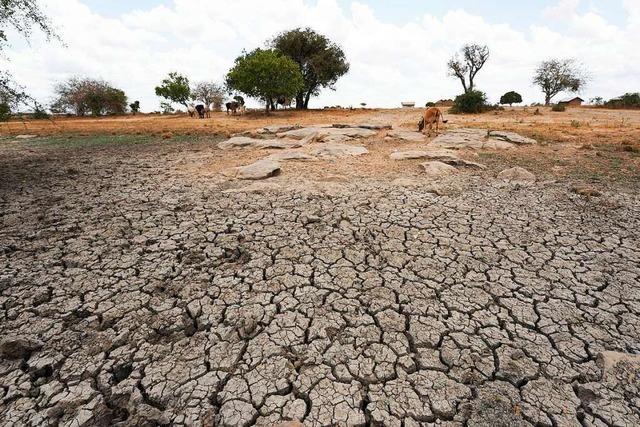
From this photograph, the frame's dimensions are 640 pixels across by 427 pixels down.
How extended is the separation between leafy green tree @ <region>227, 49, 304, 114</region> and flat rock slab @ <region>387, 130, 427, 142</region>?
12.3m

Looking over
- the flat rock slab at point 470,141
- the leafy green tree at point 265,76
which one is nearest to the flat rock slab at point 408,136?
the flat rock slab at point 470,141

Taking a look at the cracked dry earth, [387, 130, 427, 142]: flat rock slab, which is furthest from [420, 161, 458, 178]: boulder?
[387, 130, 427, 142]: flat rock slab

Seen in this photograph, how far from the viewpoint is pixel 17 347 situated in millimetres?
2682

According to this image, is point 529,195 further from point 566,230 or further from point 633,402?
point 633,402

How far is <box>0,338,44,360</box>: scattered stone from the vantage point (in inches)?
104

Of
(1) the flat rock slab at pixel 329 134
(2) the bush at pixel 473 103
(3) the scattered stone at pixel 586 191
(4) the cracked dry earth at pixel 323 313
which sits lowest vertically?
(4) the cracked dry earth at pixel 323 313

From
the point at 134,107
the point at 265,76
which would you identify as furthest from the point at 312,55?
the point at 134,107

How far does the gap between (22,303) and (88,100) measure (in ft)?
115

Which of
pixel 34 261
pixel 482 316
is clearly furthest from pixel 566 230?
pixel 34 261

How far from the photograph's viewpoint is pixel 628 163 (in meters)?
7.49

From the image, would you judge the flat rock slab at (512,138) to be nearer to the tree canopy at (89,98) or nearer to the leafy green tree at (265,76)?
the leafy green tree at (265,76)

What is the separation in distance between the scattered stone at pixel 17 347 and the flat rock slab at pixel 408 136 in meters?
10.3

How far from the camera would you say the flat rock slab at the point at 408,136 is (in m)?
11.0

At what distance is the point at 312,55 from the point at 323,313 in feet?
93.8
